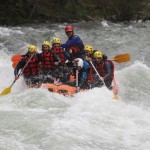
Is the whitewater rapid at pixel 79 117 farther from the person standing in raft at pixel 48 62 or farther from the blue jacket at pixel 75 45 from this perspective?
the blue jacket at pixel 75 45

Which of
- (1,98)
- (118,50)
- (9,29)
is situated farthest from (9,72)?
(9,29)

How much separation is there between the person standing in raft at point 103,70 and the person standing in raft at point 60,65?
83 cm

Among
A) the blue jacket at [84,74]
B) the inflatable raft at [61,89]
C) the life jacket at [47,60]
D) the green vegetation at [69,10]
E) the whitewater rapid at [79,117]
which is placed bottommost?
the whitewater rapid at [79,117]

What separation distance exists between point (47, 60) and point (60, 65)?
0.40m

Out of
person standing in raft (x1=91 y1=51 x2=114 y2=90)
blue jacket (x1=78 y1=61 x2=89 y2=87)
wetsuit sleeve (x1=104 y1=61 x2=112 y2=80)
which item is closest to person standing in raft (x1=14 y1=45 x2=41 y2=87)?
blue jacket (x1=78 y1=61 x2=89 y2=87)

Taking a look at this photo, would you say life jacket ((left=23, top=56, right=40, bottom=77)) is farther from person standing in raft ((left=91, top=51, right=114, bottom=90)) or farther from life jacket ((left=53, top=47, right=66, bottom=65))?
person standing in raft ((left=91, top=51, right=114, bottom=90))

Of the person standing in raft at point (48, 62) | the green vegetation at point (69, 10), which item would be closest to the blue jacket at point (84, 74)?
the person standing in raft at point (48, 62)

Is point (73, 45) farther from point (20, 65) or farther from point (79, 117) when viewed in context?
point (79, 117)

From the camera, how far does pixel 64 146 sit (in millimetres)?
7117

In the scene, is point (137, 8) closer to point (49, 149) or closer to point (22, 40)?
point (22, 40)

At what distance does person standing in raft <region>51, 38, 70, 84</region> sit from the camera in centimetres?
1086

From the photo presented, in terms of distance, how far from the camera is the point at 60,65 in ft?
35.9

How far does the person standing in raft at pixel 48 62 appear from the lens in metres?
10.7

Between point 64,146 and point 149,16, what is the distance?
19062mm
